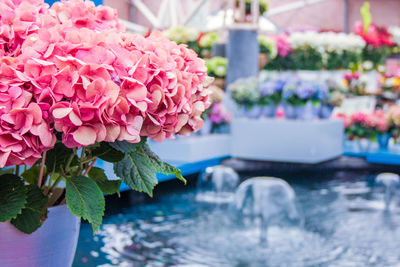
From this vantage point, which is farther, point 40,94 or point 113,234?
point 113,234

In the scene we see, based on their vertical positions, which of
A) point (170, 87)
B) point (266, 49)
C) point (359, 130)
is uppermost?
point (266, 49)

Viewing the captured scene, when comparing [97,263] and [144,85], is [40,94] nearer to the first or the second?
[144,85]

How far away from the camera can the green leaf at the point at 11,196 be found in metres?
0.75

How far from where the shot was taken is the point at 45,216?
84 cm

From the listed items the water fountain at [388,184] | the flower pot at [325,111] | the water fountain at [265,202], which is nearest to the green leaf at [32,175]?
the water fountain at [265,202]

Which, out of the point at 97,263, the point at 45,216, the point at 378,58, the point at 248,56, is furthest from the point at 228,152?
the point at 45,216

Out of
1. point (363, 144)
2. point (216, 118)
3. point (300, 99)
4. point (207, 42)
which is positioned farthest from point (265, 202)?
point (207, 42)

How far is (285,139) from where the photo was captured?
446 cm

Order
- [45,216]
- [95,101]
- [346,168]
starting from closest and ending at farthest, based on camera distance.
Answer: [95,101] → [45,216] → [346,168]

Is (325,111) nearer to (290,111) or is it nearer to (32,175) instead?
(290,111)

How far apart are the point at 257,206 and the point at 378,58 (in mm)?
3578

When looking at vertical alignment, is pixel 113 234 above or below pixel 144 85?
below

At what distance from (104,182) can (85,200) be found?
5.5 inches

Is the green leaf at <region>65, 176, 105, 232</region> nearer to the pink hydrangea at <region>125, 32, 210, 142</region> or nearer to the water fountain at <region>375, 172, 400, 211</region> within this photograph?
the pink hydrangea at <region>125, 32, 210, 142</region>
